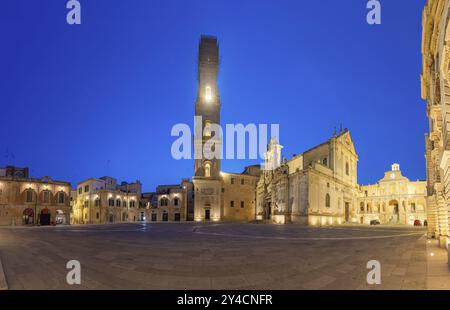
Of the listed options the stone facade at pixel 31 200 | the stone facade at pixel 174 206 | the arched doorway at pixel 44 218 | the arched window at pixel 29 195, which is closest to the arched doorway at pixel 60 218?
the stone facade at pixel 31 200

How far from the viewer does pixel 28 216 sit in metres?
48.9

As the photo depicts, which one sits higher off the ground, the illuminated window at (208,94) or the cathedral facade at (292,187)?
the illuminated window at (208,94)

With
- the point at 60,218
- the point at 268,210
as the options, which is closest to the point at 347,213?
the point at 268,210

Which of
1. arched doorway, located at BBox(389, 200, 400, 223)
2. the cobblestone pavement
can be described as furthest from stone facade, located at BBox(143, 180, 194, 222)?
the cobblestone pavement

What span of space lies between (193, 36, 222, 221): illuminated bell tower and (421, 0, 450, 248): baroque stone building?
45.8 m

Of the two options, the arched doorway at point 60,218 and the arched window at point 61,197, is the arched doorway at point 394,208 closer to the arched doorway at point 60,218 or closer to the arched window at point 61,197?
the arched doorway at point 60,218

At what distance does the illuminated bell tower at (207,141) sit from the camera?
2437 inches

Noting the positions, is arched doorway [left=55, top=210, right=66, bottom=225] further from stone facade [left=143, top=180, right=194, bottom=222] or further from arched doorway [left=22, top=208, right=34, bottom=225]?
stone facade [left=143, top=180, right=194, bottom=222]

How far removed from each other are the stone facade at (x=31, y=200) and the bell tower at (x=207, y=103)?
25741 millimetres

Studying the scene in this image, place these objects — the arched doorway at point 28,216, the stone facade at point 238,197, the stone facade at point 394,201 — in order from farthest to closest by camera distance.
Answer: the stone facade at point 238,197 → the stone facade at point 394,201 → the arched doorway at point 28,216

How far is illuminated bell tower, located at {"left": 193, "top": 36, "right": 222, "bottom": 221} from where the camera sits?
61906 mm

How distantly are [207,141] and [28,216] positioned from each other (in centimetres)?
3480

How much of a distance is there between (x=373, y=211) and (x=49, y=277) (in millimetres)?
74632
